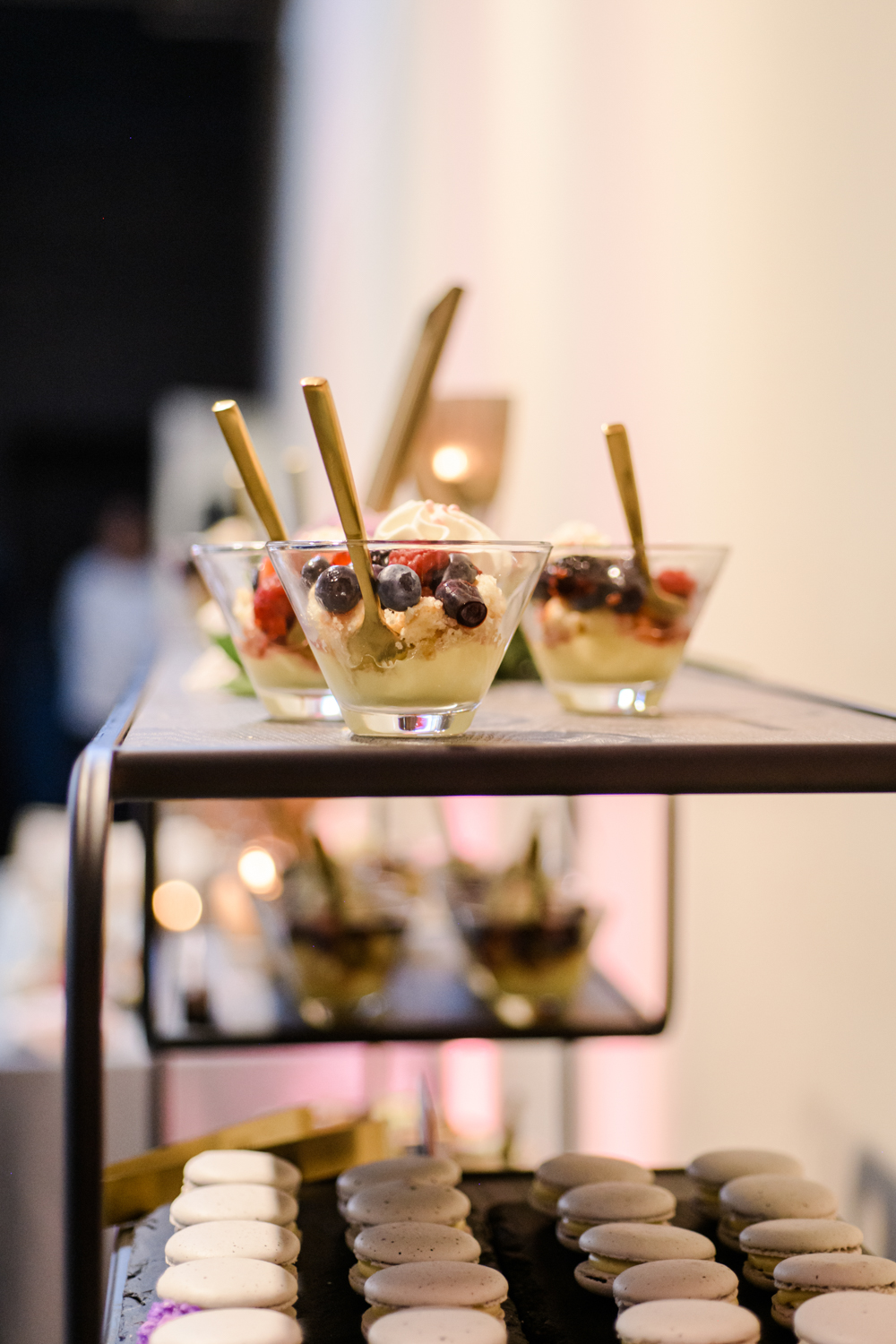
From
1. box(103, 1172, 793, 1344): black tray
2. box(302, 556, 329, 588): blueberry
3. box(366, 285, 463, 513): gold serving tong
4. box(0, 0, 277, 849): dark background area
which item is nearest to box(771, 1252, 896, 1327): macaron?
box(103, 1172, 793, 1344): black tray

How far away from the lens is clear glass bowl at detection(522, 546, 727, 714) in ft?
2.68

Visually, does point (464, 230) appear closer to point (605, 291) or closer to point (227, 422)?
point (605, 291)

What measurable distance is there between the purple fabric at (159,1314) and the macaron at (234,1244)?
4 centimetres

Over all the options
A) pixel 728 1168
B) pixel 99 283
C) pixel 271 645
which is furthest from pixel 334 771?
pixel 99 283

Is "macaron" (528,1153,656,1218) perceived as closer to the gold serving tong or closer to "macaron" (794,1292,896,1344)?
"macaron" (794,1292,896,1344)

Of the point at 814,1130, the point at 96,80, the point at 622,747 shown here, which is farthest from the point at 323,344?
the point at 622,747

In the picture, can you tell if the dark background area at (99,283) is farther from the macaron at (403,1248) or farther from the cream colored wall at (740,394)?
the macaron at (403,1248)

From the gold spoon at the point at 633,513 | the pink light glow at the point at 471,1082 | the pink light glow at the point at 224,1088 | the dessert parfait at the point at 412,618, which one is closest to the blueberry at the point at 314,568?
the dessert parfait at the point at 412,618

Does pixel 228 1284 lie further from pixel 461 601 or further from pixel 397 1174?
pixel 461 601

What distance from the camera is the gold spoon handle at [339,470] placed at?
2.01 ft

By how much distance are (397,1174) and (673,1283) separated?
10.4 inches

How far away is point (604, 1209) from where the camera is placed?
2.93 ft

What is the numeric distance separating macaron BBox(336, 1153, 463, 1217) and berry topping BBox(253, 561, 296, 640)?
42 centimetres

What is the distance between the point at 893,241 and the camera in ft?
3.10
